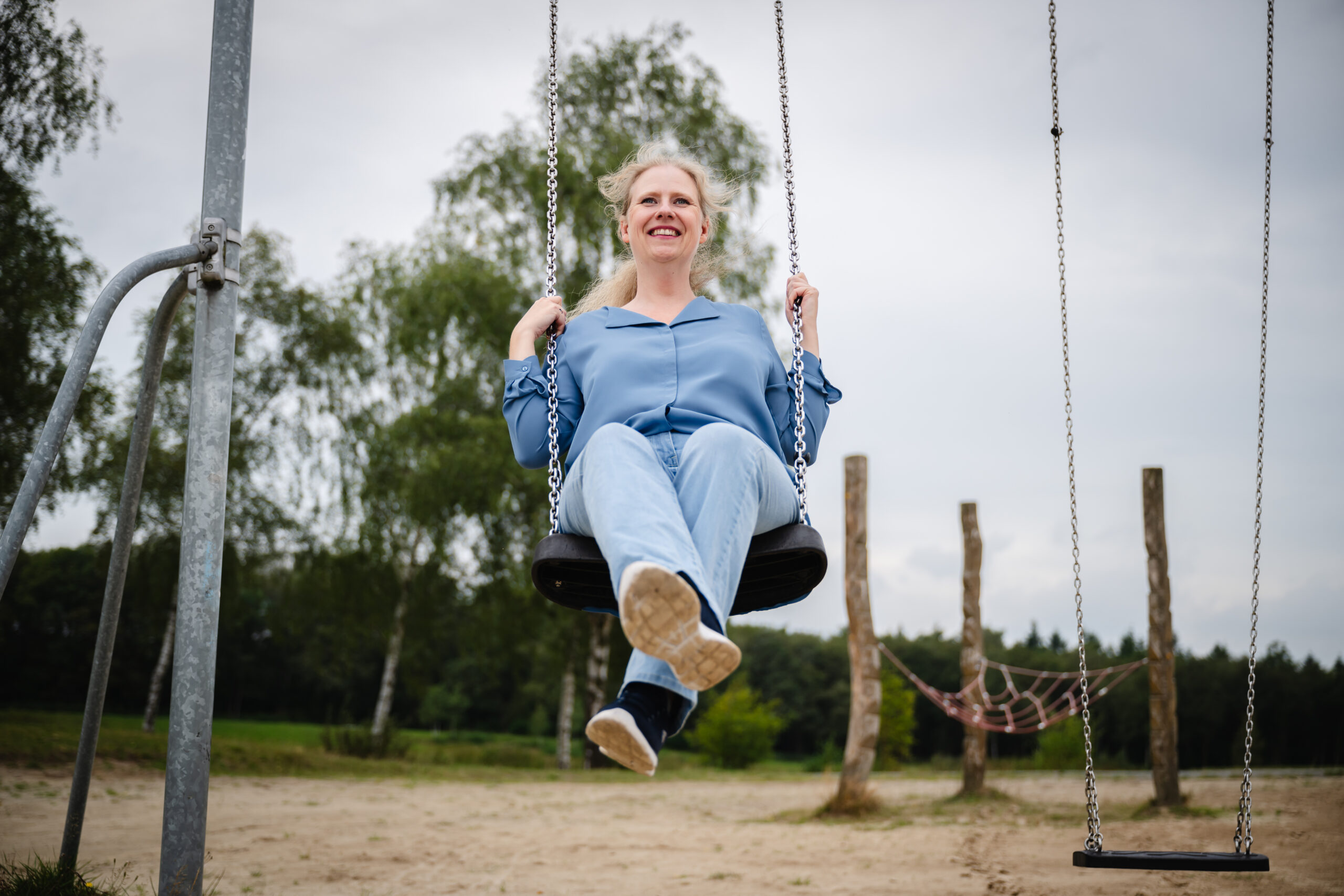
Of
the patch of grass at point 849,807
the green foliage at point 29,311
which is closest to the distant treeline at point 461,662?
the green foliage at point 29,311

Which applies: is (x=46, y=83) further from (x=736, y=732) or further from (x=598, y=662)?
(x=736, y=732)

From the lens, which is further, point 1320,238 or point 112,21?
point 112,21

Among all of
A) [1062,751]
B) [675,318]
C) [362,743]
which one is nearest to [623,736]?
[675,318]

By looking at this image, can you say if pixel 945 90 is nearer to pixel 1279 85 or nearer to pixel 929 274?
pixel 929 274

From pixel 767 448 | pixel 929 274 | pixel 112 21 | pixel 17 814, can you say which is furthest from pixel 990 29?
pixel 112 21

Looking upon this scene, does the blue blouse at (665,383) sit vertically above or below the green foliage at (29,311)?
below

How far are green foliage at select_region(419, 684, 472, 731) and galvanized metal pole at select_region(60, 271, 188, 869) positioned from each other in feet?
112

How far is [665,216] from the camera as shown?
3.00 m

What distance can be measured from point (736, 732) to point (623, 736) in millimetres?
22347

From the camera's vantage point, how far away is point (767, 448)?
2.39 metres

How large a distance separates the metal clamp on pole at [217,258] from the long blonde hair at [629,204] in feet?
3.61

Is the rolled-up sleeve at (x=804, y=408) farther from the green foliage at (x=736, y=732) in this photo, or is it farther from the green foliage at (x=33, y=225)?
the green foliage at (x=736, y=732)

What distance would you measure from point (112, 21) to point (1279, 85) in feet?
41.4

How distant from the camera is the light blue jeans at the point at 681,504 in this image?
2.06 metres
